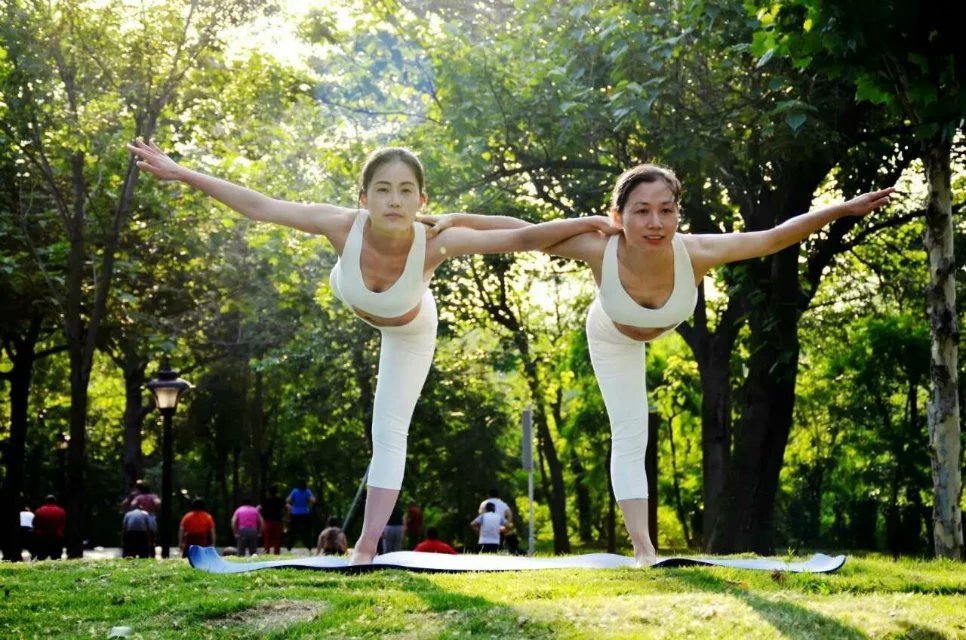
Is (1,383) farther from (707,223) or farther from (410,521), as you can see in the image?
(707,223)

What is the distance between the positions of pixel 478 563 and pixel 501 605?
7.84 ft

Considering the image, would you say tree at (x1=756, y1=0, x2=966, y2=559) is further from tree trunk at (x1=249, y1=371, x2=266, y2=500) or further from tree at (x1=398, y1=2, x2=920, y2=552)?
tree trunk at (x1=249, y1=371, x2=266, y2=500)

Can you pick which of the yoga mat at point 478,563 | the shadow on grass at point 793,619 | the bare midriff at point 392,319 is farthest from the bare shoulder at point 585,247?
the shadow on grass at point 793,619

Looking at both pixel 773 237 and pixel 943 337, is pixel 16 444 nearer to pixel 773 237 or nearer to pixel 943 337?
pixel 943 337

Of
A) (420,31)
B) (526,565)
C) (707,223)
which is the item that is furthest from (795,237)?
(420,31)

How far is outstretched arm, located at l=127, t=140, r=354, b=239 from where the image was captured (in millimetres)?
7668

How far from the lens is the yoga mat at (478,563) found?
A: 317 inches

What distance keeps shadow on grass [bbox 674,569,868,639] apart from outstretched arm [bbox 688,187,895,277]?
7.24 feet

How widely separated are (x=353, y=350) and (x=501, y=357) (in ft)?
12.3

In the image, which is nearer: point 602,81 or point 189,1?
point 602,81

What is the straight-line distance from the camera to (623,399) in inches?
329

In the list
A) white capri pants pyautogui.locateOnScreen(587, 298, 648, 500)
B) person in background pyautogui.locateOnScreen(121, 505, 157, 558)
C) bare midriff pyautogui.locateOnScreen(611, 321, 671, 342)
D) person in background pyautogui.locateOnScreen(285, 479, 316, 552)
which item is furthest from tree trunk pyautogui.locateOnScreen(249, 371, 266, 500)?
bare midriff pyautogui.locateOnScreen(611, 321, 671, 342)

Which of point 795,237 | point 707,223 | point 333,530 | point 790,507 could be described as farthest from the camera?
point 790,507

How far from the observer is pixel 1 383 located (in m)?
35.0
